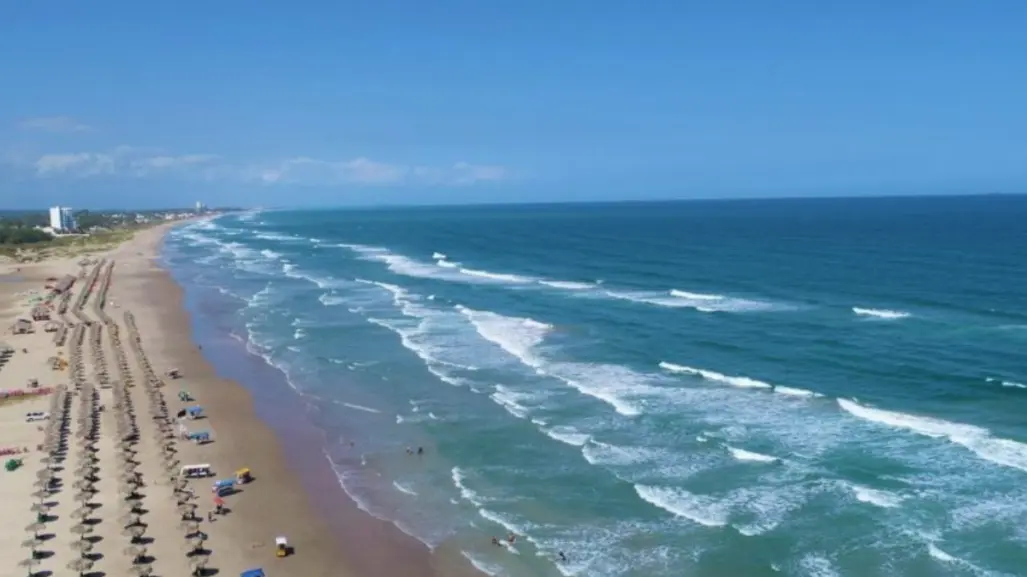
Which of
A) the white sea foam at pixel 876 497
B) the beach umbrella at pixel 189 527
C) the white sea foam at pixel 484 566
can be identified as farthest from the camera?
the beach umbrella at pixel 189 527

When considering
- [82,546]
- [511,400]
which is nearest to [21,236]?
[511,400]

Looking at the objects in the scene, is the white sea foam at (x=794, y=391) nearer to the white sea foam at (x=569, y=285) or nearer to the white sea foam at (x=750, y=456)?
the white sea foam at (x=750, y=456)

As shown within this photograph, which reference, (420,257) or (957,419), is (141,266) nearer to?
(420,257)

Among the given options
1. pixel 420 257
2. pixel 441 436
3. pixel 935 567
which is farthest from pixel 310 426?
pixel 420 257

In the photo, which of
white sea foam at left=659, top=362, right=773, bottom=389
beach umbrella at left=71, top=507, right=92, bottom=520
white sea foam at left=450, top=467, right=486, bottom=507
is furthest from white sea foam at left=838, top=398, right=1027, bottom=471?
beach umbrella at left=71, top=507, right=92, bottom=520

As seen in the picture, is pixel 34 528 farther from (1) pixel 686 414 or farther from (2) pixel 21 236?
(2) pixel 21 236

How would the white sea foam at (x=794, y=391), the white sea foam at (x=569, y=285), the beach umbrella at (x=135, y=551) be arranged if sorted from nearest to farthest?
the beach umbrella at (x=135, y=551)
the white sea foam at (x=794, y=391)
the white sea foam at (x=569, y=285)

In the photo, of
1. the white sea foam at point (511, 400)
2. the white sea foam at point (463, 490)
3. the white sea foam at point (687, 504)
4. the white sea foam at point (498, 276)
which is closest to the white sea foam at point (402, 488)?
the white sea foam at point (463, 490)
